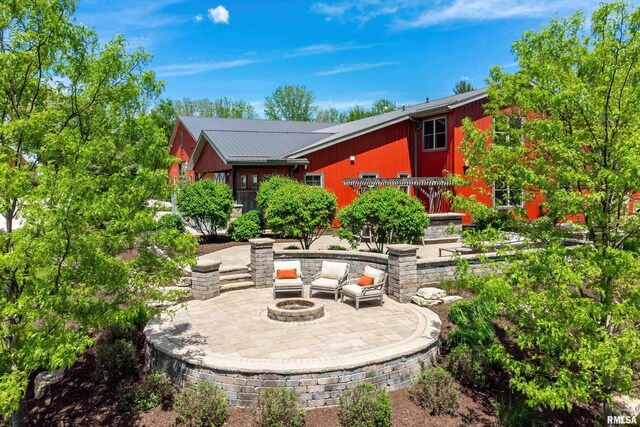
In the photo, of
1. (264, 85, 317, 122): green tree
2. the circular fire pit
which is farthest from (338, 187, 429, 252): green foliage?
(264, 85, 317, 122): green tree

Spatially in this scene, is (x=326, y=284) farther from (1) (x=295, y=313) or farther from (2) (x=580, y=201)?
(2) (x=580, y=201)

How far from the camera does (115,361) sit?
7.62m

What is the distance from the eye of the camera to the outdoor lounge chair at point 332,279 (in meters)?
10.4

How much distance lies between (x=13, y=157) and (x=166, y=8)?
9.52 metres

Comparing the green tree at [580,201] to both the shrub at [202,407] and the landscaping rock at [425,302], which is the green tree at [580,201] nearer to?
the landscaping rock at [425,302]

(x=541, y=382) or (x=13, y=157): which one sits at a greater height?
(x=13, y=157)

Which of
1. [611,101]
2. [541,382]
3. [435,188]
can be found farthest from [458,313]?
[435,188]

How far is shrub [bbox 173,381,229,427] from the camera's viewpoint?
19.5ft

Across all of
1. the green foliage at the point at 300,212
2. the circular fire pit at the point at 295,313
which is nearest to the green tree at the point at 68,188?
the circular fire pit at the point at 295,313

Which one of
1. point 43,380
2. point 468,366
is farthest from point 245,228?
point 468,366

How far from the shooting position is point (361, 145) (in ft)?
68.2

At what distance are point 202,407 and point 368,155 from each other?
16533 millimetres

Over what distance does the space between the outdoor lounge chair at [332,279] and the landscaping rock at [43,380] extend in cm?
570

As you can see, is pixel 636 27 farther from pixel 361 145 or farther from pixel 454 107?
pixel 361 145
